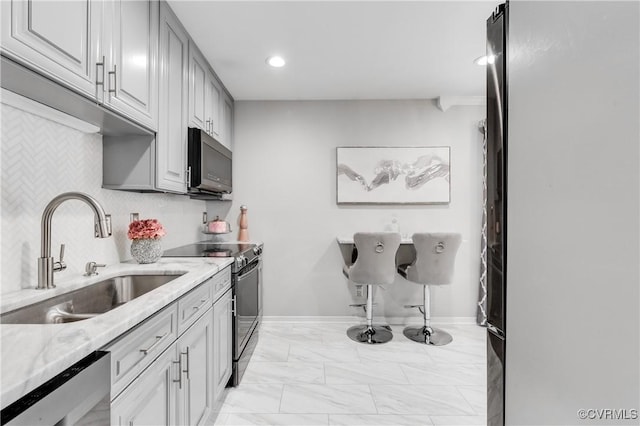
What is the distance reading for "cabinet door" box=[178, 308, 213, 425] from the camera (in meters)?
1.44

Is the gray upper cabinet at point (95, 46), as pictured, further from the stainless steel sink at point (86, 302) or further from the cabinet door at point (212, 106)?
the cabinet door at point (212, 106)

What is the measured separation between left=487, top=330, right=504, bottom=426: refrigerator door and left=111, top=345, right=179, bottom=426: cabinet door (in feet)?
3.21

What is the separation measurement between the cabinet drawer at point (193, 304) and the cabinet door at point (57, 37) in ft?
3.04

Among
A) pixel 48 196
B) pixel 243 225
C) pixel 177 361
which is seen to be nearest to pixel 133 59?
pixel 48 196

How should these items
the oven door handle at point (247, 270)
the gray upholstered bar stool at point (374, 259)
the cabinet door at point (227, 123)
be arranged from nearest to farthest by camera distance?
the oven door handle at point (247, 270) < the gray upholstered bar stool at point (374, 259) < the cabinet door at point (227, 123)

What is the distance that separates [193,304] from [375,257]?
1.76 m

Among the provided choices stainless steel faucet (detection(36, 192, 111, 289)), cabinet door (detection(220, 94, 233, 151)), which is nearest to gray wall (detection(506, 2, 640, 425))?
stainless steel faucet (detection(36, 192, 111, 289))

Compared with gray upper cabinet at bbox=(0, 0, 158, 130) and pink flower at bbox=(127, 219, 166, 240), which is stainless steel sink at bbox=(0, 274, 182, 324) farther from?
gray upper cabinet at bbox=(0, 0, 158, 130)

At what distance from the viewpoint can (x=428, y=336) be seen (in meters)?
3.14

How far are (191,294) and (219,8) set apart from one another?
5.59ft

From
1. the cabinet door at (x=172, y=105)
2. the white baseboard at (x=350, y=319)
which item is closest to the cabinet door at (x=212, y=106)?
the cabinet door at (x=172, y=105)

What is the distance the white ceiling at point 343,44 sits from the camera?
6.53ft

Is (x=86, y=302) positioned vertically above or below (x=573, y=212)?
below

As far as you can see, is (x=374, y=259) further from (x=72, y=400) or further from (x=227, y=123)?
(x=72, y=400)
